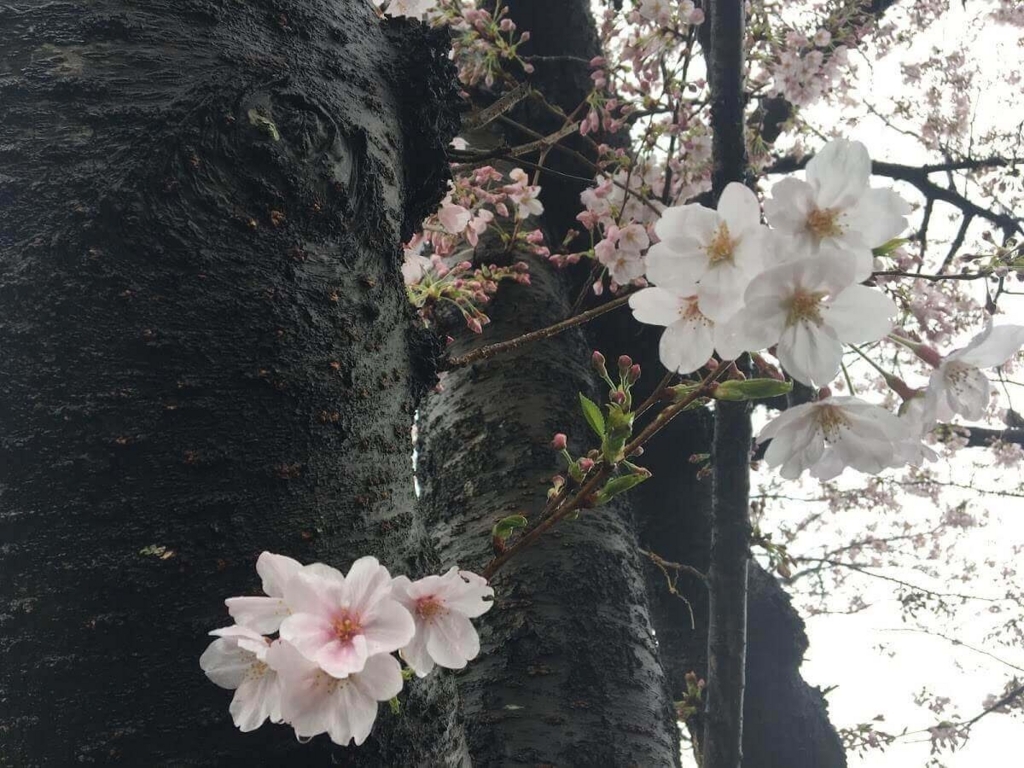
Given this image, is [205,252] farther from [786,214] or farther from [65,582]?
[786,214]

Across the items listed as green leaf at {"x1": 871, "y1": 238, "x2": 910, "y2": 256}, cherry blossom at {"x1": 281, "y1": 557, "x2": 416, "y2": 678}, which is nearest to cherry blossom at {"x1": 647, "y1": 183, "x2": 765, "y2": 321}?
green leaf at {"x1": 871, "y1": 238, "x2": 910, "y2": 256}

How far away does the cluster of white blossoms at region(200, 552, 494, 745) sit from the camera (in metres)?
0.50

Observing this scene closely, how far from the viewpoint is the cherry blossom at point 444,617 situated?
2.02 ft

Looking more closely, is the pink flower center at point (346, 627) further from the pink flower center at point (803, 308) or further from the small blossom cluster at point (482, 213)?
the small blossom cluster at point (482, 213)

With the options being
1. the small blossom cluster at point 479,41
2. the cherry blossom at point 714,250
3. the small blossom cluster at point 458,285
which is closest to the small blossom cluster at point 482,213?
the small blossom cluster at point 458,285

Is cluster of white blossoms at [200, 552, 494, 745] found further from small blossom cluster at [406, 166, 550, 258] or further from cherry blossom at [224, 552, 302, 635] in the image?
small blossom cluster at [406, 166, 550, 258]

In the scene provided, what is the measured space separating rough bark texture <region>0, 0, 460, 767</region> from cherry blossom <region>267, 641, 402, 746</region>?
0.24ft

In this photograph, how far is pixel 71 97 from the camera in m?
0.70

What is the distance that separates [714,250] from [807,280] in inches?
4.7

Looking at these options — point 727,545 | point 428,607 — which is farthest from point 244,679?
point 727,545

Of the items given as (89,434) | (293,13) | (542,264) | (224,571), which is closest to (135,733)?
(224,571)

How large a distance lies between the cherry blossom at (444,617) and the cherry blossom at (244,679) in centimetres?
12

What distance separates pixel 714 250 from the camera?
69 cm

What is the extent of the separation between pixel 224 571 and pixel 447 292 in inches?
41.1
